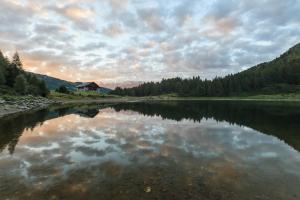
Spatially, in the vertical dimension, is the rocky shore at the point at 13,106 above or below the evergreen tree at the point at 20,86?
below

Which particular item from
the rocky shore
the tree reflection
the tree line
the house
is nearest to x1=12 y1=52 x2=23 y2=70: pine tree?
the tree line

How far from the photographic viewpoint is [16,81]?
92625mm

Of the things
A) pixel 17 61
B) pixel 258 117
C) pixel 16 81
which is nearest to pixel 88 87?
pixel 17 61

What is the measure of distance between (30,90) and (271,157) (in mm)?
105661

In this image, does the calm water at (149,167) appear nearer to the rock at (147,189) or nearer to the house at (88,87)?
the rock at (147,189)

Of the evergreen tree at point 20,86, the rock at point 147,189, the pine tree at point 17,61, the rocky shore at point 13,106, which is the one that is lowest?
the rock at point 147,189

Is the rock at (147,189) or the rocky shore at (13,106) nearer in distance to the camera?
the rock at (147,189)

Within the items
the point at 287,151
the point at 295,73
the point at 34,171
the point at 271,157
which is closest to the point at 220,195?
the point at 271,157

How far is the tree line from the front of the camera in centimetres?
9200

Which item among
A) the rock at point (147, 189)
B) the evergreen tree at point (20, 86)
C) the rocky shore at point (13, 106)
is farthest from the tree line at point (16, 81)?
the rock at point (147, 189)

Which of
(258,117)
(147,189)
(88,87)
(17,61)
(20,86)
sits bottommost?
(258,117)

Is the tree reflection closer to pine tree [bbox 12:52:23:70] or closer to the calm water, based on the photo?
the calm water

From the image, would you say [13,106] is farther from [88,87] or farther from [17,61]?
[88,87]

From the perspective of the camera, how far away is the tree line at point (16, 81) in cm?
9200
